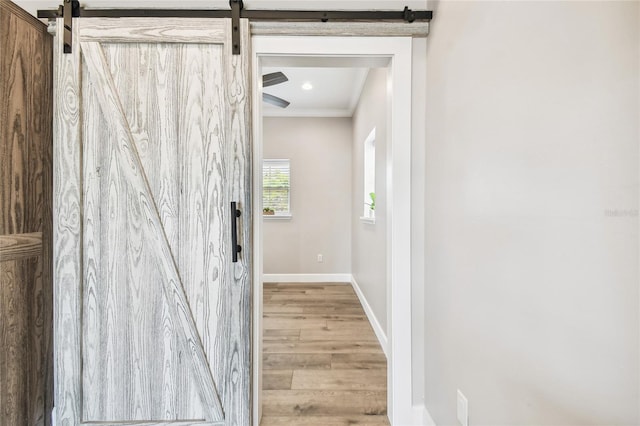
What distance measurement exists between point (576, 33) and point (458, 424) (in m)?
1.39

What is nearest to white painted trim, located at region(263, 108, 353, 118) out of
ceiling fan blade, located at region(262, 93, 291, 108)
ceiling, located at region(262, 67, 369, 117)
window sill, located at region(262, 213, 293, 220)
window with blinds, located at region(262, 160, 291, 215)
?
ceiling, located at region(262, 67, 369, 117)

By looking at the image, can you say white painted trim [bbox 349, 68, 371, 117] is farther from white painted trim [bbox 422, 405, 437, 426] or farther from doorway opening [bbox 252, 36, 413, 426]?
white painted trim [bbox 422, 405, 437, 426]

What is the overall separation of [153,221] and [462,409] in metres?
1.59

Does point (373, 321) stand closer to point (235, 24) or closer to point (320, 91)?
point (235, 24)

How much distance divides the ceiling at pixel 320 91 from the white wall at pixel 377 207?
0.51 ft

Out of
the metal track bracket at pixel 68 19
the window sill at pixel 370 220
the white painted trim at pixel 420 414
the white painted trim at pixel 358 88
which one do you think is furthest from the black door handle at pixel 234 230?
the white painted trim at pixel 358 88

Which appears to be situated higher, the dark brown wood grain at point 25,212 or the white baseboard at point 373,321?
the dark brown wood grain at point 25,212

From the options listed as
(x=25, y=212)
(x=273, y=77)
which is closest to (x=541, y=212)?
(x=25, y=212)

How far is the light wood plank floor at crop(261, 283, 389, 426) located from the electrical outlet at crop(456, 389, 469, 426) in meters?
0.57

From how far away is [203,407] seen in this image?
58.4 inches

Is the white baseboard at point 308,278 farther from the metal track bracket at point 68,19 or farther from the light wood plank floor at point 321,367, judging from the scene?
the metal track bracket at point 68,19

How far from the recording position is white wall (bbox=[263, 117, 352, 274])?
15.2 feet

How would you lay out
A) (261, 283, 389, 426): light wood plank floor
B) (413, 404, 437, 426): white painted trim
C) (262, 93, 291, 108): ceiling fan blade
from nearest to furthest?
(413, 404, 437, 426): white painted trim → (261, 283, 389, 426): light wood plank floor → (262, 93, 291, 108): ceiling fan blade

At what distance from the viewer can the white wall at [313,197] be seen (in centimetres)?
A: 462
